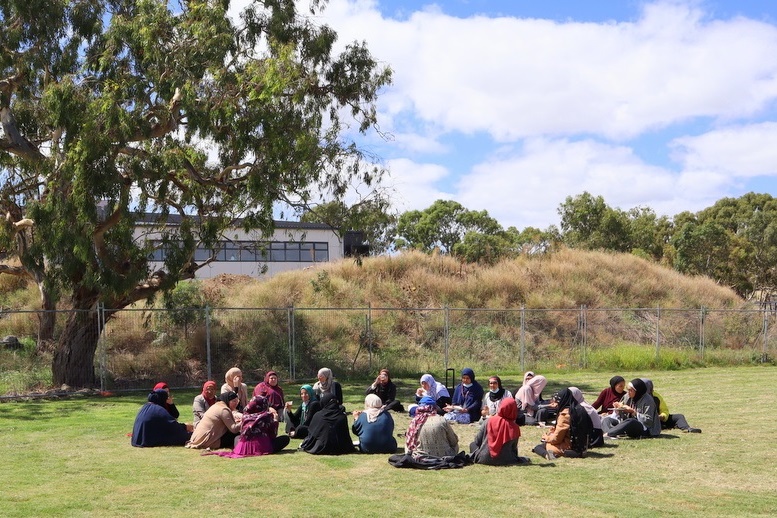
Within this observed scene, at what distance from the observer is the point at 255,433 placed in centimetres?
1156

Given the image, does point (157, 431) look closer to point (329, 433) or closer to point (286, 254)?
point (329, 433)

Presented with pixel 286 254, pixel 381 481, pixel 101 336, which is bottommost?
pixel 381 481

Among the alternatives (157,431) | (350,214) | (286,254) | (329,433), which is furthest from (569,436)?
(286,254)

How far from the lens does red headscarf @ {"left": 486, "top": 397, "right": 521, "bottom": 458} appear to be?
35.2 feet

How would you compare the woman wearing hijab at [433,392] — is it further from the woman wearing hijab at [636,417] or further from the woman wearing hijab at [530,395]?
the woman wearing hijab at [636,417]

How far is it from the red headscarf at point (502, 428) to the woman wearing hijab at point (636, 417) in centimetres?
278

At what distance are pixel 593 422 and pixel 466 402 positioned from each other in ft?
9.74

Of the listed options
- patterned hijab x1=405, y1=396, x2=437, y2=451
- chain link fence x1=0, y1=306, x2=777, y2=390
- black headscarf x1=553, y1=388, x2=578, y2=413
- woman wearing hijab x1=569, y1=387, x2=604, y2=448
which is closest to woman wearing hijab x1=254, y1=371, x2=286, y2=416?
patterned hijab x1=405, y1=396, x2=437, y2=451

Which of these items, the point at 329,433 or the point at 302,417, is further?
the point at 302,417

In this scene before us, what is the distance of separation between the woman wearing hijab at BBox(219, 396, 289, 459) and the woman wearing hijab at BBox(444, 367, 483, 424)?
4.03 metres

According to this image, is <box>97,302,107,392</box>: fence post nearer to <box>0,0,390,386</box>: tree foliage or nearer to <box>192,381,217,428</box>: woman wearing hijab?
<box>0,0,390,386</box>: tree foliage

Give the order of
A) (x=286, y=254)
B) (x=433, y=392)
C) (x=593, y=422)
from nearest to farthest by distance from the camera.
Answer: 1. (x=593, y=422)
2. (x=433, y=392)
3. (x=286, y=254)

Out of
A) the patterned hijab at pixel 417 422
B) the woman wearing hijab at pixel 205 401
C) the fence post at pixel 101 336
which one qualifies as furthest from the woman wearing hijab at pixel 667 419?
the fence post at pixel 101 336

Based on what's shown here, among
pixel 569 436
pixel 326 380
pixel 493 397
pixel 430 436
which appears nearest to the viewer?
pixel 430 436
